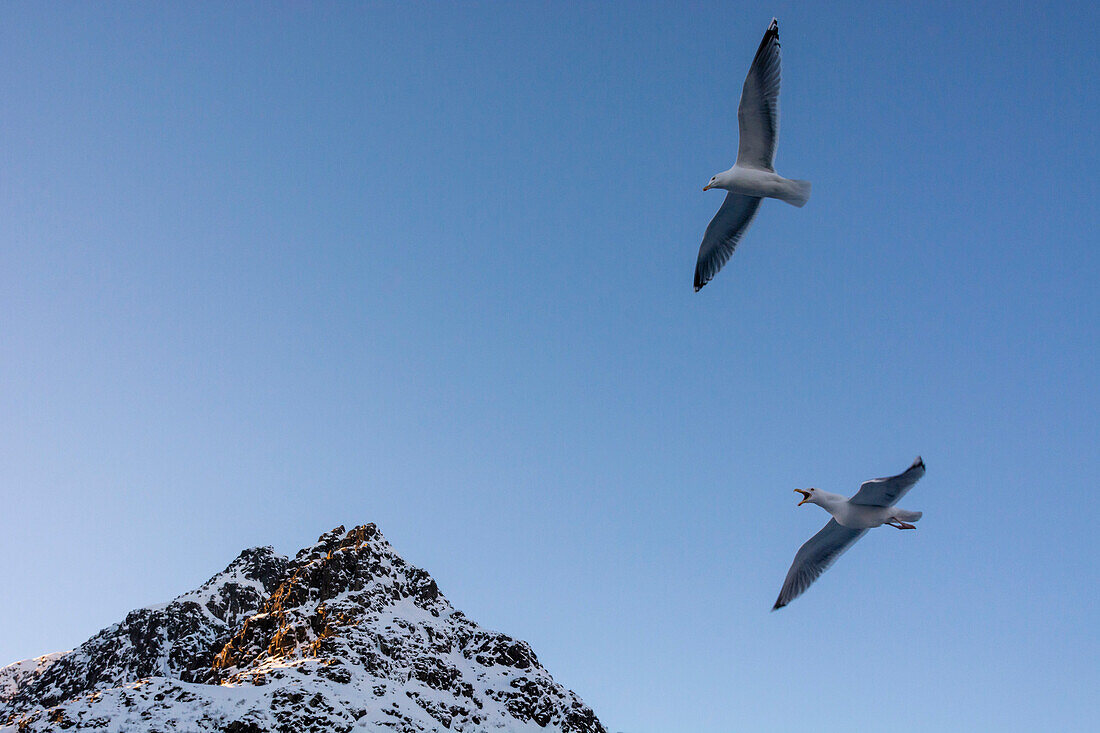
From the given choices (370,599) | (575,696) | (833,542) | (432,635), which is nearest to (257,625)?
(370,599)

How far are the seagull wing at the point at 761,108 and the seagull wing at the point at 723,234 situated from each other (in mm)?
813

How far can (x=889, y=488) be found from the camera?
390 inches

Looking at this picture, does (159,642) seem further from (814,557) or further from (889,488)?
(889,488)

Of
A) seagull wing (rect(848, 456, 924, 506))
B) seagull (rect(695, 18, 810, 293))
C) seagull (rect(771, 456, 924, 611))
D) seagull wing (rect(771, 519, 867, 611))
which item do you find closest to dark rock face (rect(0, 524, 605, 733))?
seagull wing (rect(771, 519, 867, 611))

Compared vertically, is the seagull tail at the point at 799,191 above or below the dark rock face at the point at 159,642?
below

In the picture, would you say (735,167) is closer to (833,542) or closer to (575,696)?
(833,542)

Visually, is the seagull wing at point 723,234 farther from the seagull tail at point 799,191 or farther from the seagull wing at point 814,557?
the seagull wing at point 814,557

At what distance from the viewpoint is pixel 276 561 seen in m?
116

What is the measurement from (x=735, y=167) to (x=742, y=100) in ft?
3.42

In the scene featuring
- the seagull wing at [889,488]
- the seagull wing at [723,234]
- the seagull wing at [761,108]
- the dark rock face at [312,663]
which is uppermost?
the dark rock face at [312,663]

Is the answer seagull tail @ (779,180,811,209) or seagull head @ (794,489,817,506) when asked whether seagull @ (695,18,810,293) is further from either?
seagull head @ (794,489,817,506)

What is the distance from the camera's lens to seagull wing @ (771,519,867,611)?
1179 centimetres

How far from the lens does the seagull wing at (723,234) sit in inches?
539

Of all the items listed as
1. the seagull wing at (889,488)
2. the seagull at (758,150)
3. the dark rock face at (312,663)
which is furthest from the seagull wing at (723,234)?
the dark rock face at (312,663)
